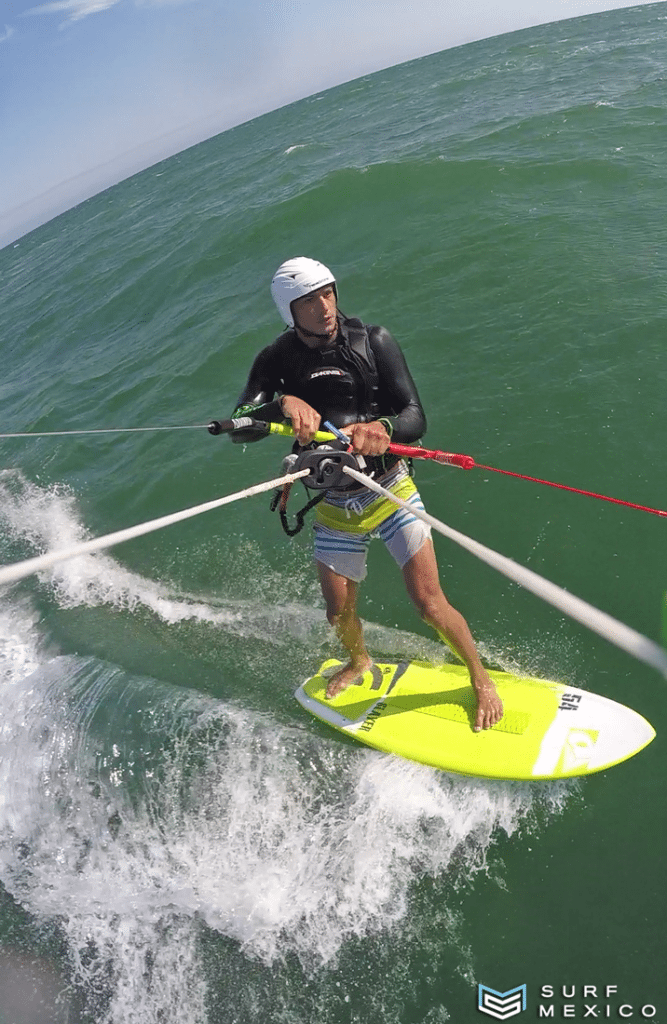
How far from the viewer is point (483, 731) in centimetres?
478

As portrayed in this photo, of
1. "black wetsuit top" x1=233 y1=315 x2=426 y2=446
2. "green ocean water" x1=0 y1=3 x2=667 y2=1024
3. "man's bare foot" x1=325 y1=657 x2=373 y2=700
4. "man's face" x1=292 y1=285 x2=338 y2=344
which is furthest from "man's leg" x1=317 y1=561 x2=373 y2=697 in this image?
"man's face" x1=292 y1=285 x2=338 y2=344

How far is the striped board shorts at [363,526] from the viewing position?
173 inches

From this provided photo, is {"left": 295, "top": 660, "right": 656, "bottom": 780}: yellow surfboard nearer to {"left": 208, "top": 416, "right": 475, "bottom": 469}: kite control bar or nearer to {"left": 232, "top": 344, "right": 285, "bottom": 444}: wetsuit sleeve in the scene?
{"left": 208, "top": 416, "right": 475, "bottom": 469}: kite control bar

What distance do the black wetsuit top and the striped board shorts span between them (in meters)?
0.49

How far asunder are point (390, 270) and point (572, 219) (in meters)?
3.67

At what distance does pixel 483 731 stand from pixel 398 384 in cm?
266

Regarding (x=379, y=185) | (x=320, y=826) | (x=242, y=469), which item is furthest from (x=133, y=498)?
(x=379, y=185)

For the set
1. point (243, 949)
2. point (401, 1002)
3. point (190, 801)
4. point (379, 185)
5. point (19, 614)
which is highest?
point (379, 185)

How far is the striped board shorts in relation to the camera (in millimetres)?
4391

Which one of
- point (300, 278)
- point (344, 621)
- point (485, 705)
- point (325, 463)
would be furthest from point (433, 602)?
point (300, 278)

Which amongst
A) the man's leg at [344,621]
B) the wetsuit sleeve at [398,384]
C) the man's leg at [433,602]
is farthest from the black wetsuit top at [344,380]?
the man's leg at [344,621]

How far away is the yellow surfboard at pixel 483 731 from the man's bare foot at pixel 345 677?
0.05 metres

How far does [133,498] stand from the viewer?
9680 millimetres

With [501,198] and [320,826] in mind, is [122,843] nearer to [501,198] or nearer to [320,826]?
[320,826]
